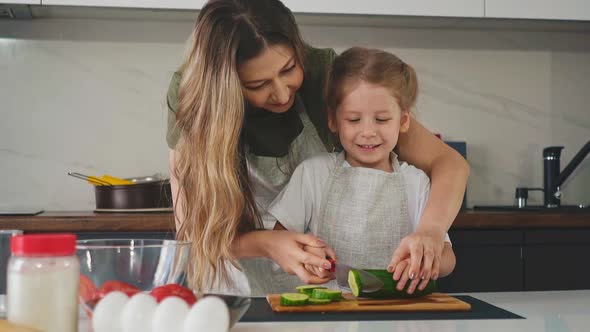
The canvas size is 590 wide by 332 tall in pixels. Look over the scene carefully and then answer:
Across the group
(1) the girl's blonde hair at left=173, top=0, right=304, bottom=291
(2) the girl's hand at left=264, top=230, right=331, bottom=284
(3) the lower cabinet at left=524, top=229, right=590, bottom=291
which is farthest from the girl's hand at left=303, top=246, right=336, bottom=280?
(3) the lower cabinet at left=524, top=229, right=590, bottom=291

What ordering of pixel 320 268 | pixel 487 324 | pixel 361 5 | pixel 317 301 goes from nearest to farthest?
1. pixel 487 324
2. pixel 317 301
3. pixel 320 268
4. pixel 361 5

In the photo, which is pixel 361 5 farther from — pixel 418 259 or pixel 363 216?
pixel 418 259

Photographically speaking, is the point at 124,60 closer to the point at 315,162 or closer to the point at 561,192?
the point at 315,162

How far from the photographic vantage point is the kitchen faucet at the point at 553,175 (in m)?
A: 2.69

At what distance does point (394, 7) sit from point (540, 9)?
52 centimetres

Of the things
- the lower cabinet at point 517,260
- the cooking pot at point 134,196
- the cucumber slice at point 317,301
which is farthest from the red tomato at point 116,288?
the lower cabinet at point 517,260

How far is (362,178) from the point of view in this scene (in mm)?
1715

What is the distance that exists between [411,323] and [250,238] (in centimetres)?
50

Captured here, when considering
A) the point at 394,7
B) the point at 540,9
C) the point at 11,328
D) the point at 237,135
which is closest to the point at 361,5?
the point at 394,7

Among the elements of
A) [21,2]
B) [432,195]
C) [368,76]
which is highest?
[21,2]

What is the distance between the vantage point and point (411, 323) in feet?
3.56

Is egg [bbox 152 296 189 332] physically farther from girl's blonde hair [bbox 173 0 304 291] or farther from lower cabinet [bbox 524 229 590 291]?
lower cabinet [bbox 524 229 590 291]

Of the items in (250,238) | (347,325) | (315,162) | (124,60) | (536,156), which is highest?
(124,60)

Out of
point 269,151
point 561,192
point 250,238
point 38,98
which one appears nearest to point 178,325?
point 250,238
